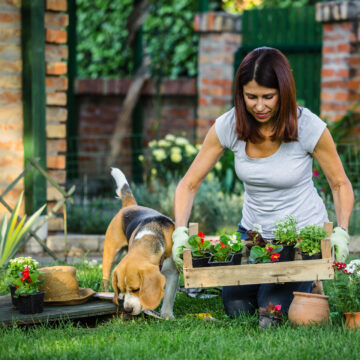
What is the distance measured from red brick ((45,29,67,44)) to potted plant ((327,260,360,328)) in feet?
12.9

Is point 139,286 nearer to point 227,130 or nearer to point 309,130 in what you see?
point 227,130

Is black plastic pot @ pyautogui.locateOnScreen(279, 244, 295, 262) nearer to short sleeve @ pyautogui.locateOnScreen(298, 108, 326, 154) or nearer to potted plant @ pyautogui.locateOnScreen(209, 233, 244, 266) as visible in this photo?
potted plant @ pyautogui.locateOnScreen(209, 233, 244, 266)

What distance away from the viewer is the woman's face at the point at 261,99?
3.97 metres

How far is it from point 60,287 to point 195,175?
1.13m

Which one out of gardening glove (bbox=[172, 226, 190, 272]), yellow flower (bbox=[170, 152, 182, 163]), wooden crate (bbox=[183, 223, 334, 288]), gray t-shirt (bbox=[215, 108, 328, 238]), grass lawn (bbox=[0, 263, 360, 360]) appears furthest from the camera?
yellow flower (bbox=[170, 152, 182, 163])

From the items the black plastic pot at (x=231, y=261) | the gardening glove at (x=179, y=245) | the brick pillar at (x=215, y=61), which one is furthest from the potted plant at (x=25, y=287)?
the brick pillar at (x=215, y=61)

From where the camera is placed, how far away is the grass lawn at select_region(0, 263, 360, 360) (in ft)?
11.3

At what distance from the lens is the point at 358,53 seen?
8203mm

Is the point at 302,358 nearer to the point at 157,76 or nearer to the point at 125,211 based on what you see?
the point at 125,211

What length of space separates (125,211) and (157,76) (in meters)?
5.30

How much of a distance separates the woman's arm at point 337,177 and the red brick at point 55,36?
11.6 ft

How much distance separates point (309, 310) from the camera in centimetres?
398

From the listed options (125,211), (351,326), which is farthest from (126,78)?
(351,326)

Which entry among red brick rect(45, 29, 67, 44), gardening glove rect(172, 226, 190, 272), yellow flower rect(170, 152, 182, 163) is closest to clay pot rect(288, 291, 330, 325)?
gardening glove rect(172, 226, 190, 272)
